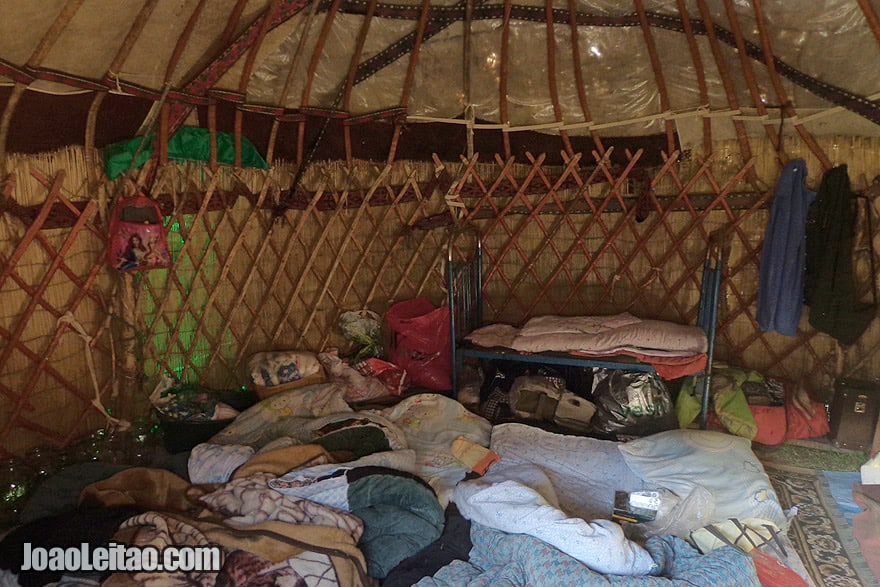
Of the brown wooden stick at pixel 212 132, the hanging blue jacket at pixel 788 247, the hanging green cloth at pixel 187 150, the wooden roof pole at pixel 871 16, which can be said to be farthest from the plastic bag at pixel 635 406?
the brown wooden stick at pixel 212 132

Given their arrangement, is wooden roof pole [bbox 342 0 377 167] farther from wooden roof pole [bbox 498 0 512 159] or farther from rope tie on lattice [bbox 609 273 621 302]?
rope tie on lattice [bbox 609 273 621 302]

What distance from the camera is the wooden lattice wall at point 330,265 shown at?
2535mm

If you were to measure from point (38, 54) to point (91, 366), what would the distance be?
3.93ft

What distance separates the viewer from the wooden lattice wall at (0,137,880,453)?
8.32 ft

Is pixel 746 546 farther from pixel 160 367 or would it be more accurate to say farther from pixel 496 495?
pixel 160 367

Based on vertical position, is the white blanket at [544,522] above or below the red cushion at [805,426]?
above

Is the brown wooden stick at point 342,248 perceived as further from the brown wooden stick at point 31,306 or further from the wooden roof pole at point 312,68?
the brown wooden stick at point 31,306

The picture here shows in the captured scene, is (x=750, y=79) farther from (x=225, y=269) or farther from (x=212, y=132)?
(x=225, y=269)

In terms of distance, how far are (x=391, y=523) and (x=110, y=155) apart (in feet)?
5.85

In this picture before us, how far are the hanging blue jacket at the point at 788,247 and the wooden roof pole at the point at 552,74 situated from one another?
101cm

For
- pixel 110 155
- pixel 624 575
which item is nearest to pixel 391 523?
pixel 624 575

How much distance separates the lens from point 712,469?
7.50 ft

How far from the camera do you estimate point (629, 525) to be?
211 cm

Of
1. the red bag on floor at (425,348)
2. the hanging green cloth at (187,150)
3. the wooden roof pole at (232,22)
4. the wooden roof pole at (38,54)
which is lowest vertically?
the red bag on floor at (425,348)
